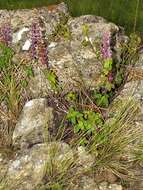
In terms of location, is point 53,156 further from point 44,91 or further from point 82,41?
point 82,41

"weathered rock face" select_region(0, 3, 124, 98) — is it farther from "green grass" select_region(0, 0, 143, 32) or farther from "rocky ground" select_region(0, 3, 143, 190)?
"green grass" select_region(0, 0, 143, 32)

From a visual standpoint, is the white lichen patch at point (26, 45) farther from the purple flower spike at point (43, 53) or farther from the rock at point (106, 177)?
the rock at point (106, 177)

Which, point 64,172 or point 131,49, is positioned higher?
point 131,49

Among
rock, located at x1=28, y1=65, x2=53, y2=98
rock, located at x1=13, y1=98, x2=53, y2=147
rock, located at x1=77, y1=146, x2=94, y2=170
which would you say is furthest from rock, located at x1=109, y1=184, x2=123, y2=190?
rock, located at x1=28, y1=65, x2=53, y2=98

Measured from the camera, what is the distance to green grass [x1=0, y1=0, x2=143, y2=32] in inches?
285

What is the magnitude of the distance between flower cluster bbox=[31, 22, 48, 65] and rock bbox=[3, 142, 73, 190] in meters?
1.10

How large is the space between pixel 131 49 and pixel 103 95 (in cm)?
73

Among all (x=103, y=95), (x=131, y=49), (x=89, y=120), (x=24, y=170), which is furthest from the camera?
(x=131, y=49)

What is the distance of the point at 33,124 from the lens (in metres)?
5.75

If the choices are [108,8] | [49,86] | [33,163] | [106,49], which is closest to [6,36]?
[49,86]

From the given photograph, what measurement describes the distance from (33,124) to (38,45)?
90 cm

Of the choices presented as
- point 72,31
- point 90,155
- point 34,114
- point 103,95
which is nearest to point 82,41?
point 72,31

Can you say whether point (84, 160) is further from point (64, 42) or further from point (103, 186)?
point (64, 42)

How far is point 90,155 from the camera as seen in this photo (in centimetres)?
548
